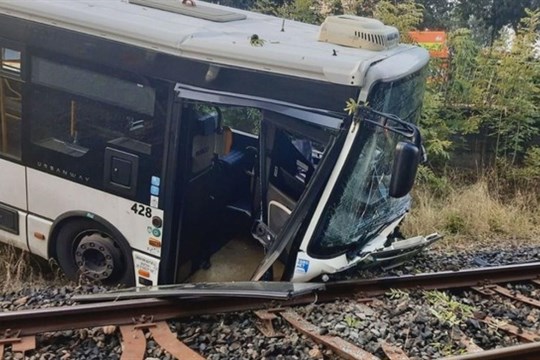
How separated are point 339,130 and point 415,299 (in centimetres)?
176

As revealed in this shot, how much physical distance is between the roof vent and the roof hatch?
1.08 metres

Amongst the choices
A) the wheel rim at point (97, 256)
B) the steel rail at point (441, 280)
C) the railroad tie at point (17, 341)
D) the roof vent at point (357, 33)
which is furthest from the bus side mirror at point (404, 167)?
the railroad tie at point (17, 341)

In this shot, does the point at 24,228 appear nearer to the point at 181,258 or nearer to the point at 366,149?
the point at 181,258

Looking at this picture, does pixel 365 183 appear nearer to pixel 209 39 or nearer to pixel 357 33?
pixel 357 33

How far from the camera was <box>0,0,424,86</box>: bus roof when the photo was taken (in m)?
4.81

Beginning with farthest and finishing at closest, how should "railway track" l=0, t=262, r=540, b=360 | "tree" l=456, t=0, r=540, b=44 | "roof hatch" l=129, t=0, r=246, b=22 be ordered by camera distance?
"tree" l=456, t=0, r=540, b=44, "roof hatch" l=129, t=0, r=246, b=22, "railway track" l=0, t=262, r=540, b=360

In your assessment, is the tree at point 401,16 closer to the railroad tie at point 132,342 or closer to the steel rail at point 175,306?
the steel rail at point 175,306

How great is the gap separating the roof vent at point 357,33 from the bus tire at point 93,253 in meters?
2.71

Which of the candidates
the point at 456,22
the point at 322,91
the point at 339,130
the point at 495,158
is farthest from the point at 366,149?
the point at 456,22

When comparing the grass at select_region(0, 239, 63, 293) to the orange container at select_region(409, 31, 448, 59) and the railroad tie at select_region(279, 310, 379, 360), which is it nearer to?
the railroad tie at select_region(279, 310, 379, 360)

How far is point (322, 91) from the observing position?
480cm

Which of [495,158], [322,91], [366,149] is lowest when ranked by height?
[495,158]

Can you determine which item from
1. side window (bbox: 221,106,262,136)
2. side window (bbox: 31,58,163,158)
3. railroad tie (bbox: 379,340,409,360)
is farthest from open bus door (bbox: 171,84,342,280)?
railroad tie (bbox: 379,340,409,360)

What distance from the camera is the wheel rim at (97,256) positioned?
576 cm
